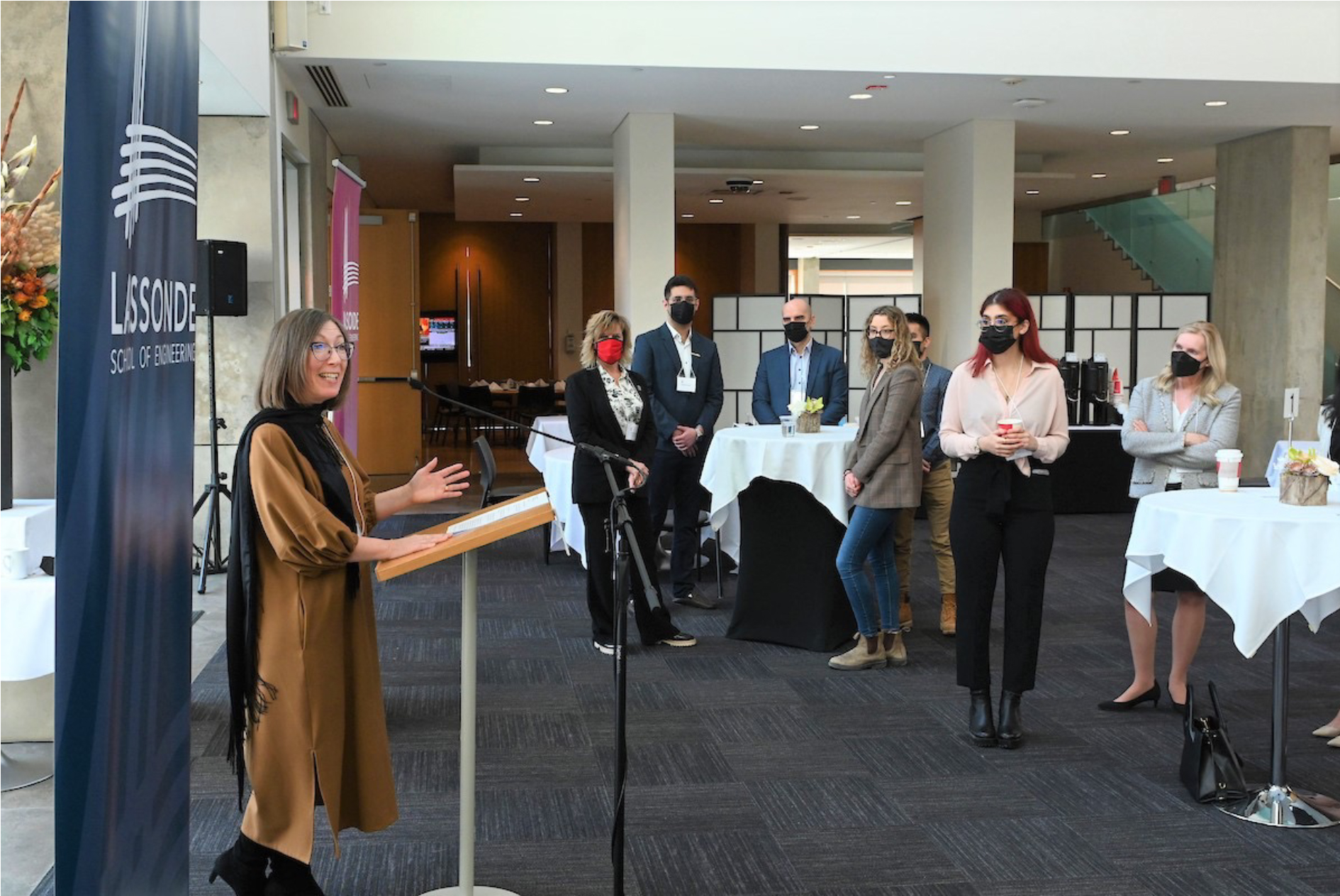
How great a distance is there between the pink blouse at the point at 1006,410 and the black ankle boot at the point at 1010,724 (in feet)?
2.72

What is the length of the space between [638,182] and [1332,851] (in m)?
8.32

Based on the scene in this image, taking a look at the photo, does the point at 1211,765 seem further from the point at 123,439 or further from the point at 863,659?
the point at 123,439

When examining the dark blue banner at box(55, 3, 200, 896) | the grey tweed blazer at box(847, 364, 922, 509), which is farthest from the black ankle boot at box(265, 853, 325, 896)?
the grey tweed blazer at box(847, 364, 922, 509)

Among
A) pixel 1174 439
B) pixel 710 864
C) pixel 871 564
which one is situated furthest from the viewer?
pixel 871 564

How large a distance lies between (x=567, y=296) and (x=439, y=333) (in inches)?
81.2

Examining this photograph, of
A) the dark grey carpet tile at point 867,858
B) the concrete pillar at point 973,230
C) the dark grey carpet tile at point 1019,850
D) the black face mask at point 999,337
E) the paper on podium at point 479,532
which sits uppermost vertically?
the concrete pillar at point 973,230

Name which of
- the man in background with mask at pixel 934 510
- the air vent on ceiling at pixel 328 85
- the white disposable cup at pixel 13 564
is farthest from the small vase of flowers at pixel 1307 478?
the air vent on ceiling at pixel 328 85

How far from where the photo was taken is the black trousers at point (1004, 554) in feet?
14.4

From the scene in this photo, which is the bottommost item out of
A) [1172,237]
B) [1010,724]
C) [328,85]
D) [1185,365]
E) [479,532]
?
[1010,724]

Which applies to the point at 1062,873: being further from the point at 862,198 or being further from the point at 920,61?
the point at 862,198

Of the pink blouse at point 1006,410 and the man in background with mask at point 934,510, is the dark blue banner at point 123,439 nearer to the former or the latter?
the pink blouse at point 1006,410

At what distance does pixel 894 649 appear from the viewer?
5.74m

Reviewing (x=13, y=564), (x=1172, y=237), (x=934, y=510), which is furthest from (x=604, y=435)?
(x=1172, y=237)

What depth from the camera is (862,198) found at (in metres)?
16.0
